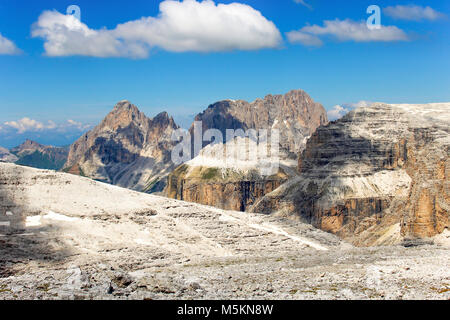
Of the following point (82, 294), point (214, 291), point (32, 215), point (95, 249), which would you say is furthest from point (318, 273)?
point (32, 215)

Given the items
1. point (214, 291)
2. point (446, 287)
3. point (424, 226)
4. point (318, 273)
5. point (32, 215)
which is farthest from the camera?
point (424, 226)

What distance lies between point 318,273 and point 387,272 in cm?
705

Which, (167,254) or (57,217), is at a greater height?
(57,217)

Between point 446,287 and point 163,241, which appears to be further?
point 163,241

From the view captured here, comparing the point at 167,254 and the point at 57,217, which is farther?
the point at 57,217

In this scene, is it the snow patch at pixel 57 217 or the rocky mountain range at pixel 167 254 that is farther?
the snow patch at pixel 57 217

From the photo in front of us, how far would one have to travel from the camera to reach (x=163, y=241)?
89.1 meters

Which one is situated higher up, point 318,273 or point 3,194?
point 3,194

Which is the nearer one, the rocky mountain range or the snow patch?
the rocky mountain range

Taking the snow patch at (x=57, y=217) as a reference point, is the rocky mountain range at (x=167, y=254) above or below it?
below

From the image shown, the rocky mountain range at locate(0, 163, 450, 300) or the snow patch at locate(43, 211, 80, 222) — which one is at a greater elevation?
the snow patch at locate(43, 211, 80, 222)

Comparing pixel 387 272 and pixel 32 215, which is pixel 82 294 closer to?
pixel 387 272
